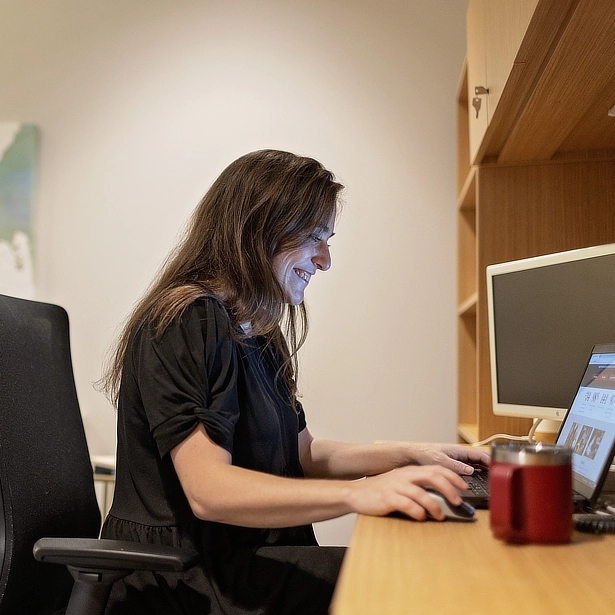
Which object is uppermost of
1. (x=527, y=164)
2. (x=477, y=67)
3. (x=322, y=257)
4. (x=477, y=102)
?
(x=477, y=67)

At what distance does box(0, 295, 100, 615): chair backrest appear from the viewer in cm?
107

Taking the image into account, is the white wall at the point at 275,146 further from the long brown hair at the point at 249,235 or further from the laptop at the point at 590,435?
the laptop at the point at 590,435

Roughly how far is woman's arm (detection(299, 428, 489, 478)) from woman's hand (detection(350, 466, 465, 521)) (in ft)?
1.25

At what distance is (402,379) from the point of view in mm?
2699

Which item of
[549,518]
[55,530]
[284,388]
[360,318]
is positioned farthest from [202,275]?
[360,318]

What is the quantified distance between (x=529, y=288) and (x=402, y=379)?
1.02 m

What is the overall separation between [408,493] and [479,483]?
0.30 meters

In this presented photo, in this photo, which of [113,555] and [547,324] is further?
[547,324]

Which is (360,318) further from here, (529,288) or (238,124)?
(529,288)

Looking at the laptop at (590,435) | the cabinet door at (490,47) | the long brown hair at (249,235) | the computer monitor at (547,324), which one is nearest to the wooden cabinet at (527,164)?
the cabinet door at (490,47)

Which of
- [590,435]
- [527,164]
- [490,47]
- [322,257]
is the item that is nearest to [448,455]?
Answer: [590,435]

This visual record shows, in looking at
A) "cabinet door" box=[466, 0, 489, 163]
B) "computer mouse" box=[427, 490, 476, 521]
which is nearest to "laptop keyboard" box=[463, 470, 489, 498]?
"computer mouse" box=[427, 490, 476, 521]

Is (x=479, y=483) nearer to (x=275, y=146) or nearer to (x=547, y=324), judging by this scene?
(x=547, y=324)

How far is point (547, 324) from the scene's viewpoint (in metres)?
1.68
